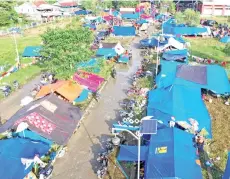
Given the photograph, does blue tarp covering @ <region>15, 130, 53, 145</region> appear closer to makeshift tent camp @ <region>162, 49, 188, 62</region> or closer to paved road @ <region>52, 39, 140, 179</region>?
paved road @ <region>52, 39, 140, 179</region>

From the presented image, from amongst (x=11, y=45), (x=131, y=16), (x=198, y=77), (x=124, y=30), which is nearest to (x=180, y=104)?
(x=198, y=77)

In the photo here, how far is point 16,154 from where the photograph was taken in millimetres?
17344

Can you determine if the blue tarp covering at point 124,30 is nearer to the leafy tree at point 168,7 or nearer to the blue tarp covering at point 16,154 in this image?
the leafy tree at point 168,7

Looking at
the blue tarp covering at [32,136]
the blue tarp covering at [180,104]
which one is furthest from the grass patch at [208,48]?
the blue tarp covering at [32,136]

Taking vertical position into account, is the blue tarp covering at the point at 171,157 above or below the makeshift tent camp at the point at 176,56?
above

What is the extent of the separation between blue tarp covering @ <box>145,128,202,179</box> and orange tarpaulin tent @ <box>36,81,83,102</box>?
9.35 m

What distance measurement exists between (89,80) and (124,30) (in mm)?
29621

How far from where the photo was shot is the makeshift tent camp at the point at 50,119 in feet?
65.6

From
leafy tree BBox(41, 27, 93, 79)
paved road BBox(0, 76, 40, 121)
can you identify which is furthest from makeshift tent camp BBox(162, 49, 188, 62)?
paved road BBox(0, 76, 40, 121)

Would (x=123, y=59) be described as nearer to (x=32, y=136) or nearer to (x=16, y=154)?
(x=32, y=136)

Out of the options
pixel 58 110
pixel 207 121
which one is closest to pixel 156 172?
pixel 207 121

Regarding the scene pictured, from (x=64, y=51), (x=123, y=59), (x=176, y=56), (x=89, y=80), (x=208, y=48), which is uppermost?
(x=64, y=51)

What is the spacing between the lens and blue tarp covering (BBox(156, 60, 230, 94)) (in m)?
27.1

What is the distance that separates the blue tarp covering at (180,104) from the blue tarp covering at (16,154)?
353 inches
